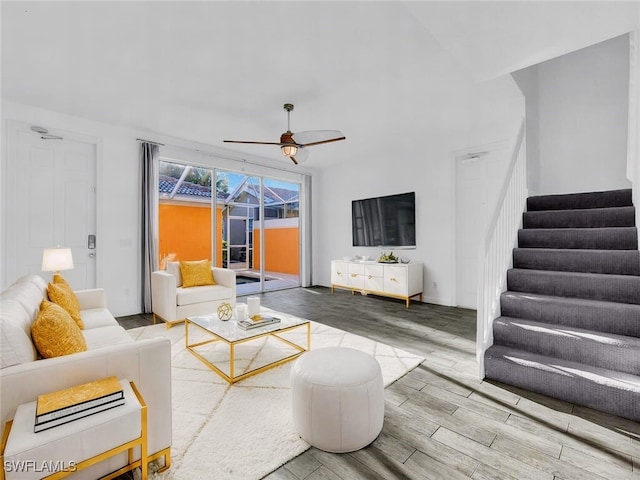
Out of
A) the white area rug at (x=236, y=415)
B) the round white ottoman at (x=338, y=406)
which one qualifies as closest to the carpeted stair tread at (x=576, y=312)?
the white area rug at (x=236, y=415)

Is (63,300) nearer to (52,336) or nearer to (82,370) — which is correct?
(52,336)

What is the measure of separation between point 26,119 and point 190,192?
7.10 ft

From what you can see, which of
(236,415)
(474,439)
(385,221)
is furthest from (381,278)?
(236,415)

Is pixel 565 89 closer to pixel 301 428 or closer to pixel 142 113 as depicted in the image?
pixel 301 428

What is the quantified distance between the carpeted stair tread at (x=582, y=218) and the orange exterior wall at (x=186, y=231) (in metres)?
4.76

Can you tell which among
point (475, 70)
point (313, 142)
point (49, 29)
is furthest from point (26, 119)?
point (475, 70)

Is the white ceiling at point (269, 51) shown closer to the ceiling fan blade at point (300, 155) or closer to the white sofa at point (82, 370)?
the ceiling fan blade at point (300, 155)

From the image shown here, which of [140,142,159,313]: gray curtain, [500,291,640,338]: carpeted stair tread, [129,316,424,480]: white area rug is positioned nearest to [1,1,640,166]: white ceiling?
[140,142,159,313]: gray curtain

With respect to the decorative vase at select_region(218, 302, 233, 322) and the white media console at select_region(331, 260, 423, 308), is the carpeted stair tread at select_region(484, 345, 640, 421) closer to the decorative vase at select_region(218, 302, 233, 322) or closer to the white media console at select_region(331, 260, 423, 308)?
the decorative vase at select_region(218, 302, 233, 322)

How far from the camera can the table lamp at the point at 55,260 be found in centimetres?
323

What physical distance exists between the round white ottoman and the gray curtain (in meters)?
3.67

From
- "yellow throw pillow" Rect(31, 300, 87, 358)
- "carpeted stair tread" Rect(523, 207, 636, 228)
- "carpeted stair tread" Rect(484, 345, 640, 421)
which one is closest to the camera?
"yellow throw pillow" Rect(31, 300, 87, 358)

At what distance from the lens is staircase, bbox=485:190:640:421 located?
6.77 feet

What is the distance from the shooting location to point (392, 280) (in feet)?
16.9
